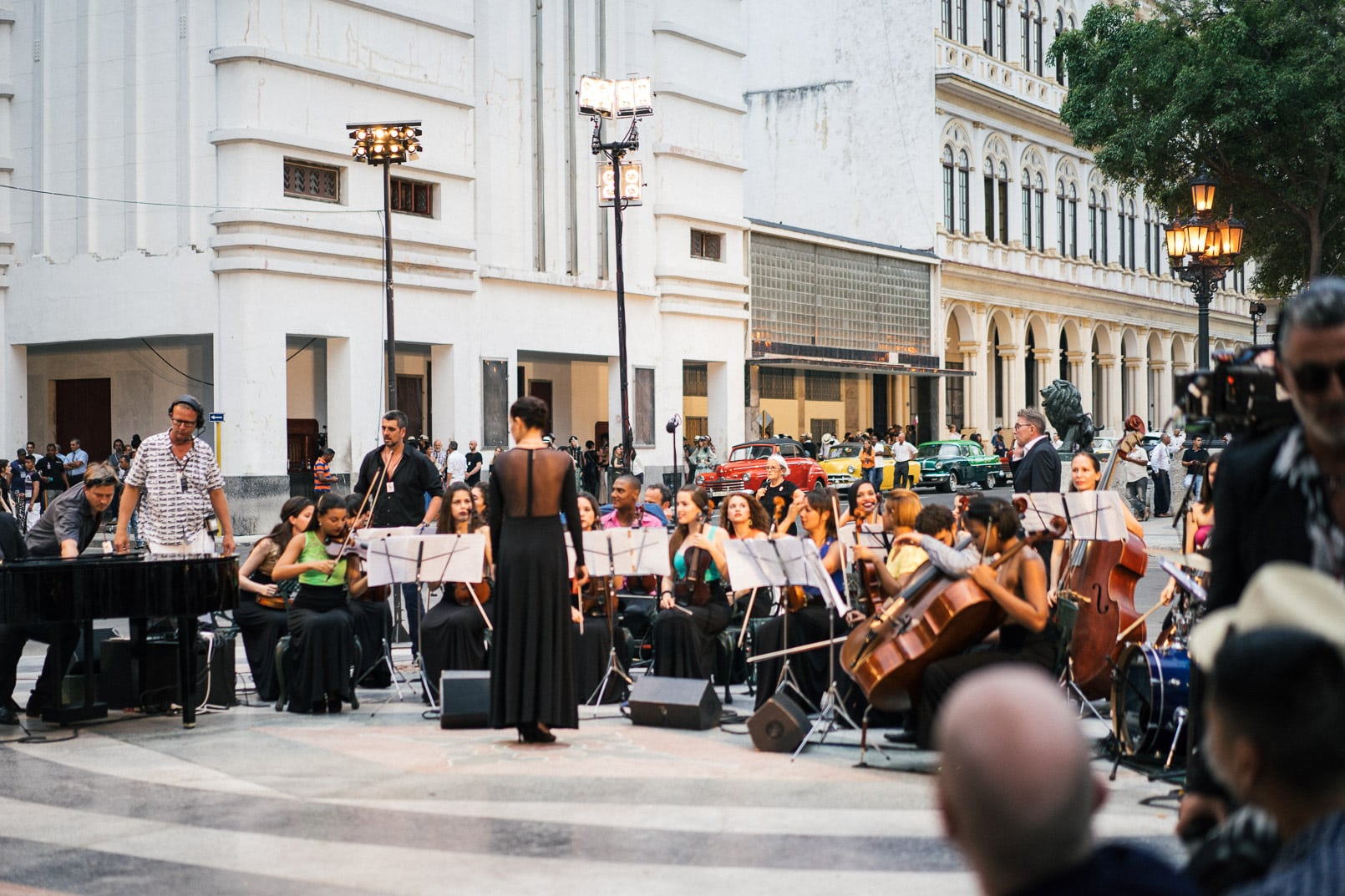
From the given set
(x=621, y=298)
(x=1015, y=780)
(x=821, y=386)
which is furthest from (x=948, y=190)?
(x=1015, y=780)

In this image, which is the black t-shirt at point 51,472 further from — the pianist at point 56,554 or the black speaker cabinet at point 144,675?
the black speaker cabinet at point 144,675

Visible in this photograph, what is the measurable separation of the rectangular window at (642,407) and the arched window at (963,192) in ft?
63.7

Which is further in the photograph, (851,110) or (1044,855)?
(851,110)

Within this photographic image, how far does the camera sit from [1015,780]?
6.78 feet

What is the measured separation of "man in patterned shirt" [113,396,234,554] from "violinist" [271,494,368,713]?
1.80 feet

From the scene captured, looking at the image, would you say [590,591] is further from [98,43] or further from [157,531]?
[98,43]

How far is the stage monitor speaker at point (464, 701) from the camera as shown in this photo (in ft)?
33.4

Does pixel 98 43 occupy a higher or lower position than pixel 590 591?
higher

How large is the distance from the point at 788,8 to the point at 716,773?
168 feet

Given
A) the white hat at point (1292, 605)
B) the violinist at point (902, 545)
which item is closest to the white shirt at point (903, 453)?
the violinist at point (902, 545)

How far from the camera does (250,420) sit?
102 ft

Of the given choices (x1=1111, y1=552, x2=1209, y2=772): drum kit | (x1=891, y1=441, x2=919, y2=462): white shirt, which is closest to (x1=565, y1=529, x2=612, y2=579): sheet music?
(x1=1111, y1=552, x2=1209, y2=772): drum kit

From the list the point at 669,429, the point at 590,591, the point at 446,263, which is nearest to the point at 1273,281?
the point at 669,429

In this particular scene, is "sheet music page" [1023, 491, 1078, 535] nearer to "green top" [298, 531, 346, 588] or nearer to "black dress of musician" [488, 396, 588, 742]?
"black dress of musician" [488, 396, 588, 742]
